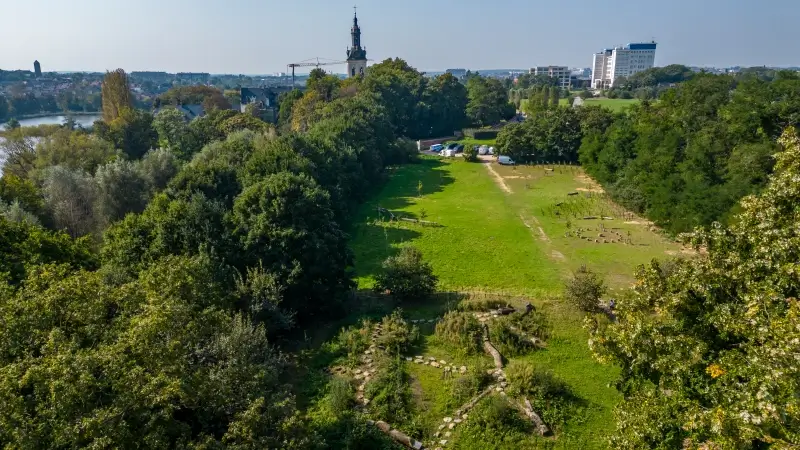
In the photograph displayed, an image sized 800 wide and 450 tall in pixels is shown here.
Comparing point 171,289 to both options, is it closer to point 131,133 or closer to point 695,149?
point 695,149

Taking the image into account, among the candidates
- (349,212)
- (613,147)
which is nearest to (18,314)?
(349,212)

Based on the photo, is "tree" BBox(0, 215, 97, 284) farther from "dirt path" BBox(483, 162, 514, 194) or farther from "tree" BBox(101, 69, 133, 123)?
"tree" BBox(101, 69, 133, 123)

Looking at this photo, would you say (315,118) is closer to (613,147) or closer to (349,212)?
(349,212)

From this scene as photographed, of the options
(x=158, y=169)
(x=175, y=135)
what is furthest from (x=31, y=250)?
(x=175, y=135)

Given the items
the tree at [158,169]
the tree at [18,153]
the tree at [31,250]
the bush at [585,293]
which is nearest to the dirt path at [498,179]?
the bush at [585,293]

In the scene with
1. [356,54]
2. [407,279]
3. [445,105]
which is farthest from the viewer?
[356,54]

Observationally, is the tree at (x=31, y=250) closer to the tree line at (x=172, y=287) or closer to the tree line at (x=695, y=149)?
the tree line at (x=172, y=287)
